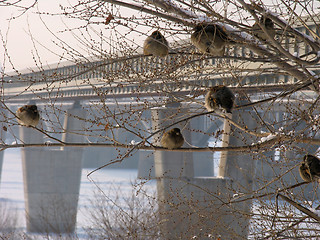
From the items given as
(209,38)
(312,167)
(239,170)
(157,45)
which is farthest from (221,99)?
(239,170)

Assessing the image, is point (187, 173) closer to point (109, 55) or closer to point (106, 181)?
point (109, 55)

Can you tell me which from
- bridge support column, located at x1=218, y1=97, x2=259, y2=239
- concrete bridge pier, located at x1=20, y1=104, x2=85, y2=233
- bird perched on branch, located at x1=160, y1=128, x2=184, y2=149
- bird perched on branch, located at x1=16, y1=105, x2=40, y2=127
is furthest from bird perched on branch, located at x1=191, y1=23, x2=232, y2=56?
concrete bridge pier, located at x1=20, y1=104, x2=85, y2=233

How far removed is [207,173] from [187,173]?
128 feet

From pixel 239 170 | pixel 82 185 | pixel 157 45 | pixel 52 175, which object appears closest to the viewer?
pixel 157 45

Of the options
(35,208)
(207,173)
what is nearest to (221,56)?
(35,208)

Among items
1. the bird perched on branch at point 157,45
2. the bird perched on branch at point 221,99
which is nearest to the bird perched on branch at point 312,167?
the bird perched on branch at point 221,99

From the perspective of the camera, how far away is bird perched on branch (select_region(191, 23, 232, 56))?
4734 millimetres

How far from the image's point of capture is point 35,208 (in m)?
33.4

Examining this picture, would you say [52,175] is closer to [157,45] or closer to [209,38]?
[157,45]

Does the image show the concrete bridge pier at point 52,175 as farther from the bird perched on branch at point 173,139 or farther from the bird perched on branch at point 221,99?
the bird perched on branch at point 221,99

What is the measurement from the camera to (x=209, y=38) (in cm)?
475

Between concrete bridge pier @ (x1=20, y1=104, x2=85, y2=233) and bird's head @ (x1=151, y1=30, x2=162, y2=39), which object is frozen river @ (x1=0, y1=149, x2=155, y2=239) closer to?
concrete bridge pier @ (x1=20, y1=104, x2=85, y2=233)

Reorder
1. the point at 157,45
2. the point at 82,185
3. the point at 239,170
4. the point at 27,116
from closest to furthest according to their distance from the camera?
the point at 157,45 < the point at 27,116 < the point at 239,170 < the point at 82,185

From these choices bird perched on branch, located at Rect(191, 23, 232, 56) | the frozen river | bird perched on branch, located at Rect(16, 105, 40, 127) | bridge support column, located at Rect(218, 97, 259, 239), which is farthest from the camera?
the frozen river
